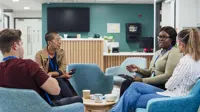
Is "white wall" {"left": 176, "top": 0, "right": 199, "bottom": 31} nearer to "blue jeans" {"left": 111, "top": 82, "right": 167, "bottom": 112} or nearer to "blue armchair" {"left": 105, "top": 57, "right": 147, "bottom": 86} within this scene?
"blue armchair" {"left": 105, "top": 57, "right": 147, "bottom": 86}

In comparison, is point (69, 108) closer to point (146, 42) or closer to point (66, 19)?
point (146, 42)

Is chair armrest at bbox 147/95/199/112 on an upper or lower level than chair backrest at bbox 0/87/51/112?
lower

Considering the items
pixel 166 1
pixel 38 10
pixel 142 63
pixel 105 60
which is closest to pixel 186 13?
pixel 166 1

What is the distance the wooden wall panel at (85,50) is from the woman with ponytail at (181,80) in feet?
13.5

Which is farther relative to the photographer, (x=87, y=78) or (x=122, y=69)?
(x=122, y=69)

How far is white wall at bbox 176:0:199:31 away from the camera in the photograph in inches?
236

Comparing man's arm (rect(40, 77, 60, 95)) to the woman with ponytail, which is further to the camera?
the woman with ponytail

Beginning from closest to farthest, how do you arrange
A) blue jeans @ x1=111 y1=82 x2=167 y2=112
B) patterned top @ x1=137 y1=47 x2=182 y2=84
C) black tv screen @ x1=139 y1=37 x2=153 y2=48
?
blue jeans @ x1=111 y1=82 x2=167 y2=112, patterned top @ x1=137 y1=47 x2=182 y2=84, black tv screen @ x1=139 y1=37 x2=153 y2=48

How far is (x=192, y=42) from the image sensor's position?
9.48ft

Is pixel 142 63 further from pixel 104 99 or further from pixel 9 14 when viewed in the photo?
pixel 9 14

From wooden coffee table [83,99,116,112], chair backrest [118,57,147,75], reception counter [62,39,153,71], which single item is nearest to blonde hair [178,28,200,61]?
wooden coffee table [83,99,116,112]

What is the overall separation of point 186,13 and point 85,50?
267 cm

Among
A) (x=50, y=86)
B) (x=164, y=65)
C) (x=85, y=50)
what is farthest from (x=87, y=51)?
(x=50, y=86)

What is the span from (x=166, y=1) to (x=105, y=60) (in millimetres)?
2110
